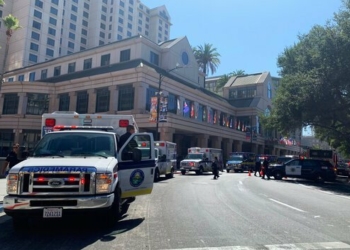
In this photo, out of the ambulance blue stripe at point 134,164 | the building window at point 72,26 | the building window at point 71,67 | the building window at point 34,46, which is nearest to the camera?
the ambulance blue stripe at point 134,164

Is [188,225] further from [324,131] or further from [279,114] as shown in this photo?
[324,131]

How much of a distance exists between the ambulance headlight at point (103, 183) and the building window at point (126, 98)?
1328 inches

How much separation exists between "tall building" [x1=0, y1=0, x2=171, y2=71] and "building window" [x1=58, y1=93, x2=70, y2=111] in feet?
107

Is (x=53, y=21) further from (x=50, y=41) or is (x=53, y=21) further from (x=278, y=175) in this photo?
(x=278, y=175)

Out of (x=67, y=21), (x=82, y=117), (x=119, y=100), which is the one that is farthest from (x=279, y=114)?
(x=67, y=21)

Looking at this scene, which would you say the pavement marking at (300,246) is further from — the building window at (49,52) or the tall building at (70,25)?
the building window at (49,52)

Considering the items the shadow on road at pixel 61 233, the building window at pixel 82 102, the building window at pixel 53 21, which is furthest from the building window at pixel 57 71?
the shadow on road at pixel 61 233

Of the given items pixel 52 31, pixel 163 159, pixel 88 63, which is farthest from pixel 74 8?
pixel 163 159

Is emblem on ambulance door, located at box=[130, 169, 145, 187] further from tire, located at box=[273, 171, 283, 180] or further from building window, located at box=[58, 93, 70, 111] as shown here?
building window, located at box=[58, 93, 70, 111]

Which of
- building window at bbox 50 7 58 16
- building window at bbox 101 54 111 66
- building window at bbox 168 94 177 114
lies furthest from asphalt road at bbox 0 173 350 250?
building window at bbox 50 7 58 16

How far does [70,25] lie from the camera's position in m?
91.0

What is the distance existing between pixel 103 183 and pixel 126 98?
1378 inches

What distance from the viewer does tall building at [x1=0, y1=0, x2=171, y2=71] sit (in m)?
75.9

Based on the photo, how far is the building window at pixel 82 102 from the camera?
45.0 m
